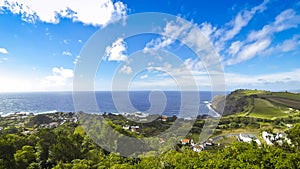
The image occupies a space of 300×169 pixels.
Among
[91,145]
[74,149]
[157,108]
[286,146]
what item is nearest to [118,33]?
[157,108]

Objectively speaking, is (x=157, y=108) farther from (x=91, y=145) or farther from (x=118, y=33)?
(x=118, y=33)

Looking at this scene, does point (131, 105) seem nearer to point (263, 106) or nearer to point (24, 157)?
point (24, 157)

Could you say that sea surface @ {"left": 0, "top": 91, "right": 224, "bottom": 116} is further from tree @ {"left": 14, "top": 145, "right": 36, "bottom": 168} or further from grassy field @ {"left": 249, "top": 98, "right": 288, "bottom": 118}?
grassy field @ {"left": 249, "top": 98, "right": 288, "bottom": 118}

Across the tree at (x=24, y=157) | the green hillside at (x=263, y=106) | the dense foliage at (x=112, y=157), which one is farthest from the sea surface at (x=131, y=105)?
the green hillside at (x=263, y=106)

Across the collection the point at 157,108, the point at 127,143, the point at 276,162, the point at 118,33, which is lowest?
the point at 127,143

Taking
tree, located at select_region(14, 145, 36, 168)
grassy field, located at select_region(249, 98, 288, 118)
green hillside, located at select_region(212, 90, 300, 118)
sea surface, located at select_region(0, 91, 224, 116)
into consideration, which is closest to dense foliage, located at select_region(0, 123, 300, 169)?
→ tree, located at select_region(14, 145, 36, 168)
